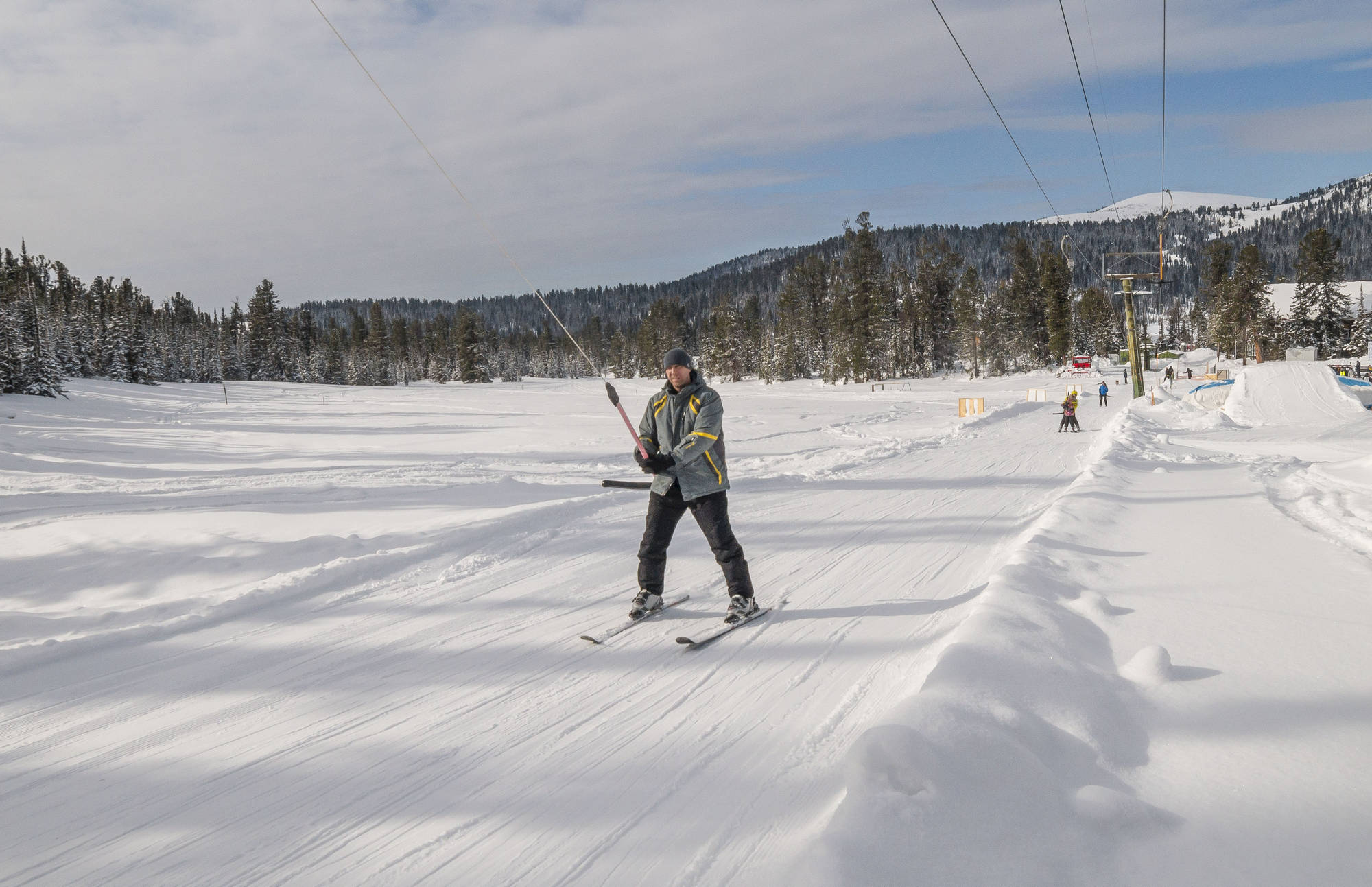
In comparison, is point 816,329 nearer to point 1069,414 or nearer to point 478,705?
point 1069,414

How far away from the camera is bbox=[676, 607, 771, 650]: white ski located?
468 centimetres

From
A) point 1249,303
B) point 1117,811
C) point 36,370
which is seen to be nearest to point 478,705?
point 1117,811

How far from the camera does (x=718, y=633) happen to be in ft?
16.1

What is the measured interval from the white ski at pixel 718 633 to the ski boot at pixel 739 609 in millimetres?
17

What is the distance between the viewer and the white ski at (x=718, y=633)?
4.68 m

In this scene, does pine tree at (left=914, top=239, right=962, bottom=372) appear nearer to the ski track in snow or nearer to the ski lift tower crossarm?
the ski lift tower crossarm

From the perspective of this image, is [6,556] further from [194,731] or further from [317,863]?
[317,863]

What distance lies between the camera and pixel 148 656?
482 cm

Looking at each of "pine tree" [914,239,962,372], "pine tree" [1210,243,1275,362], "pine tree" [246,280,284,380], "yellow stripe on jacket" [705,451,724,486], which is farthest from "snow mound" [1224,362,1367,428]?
"pine tree" [246,280,284,380]

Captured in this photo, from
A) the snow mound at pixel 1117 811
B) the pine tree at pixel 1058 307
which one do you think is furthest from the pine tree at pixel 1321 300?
the snow mound at pixel 1117 811

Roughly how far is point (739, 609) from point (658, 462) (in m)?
1.24

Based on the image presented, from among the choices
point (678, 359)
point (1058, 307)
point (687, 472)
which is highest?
point (1058, 307)

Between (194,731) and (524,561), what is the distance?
337cm

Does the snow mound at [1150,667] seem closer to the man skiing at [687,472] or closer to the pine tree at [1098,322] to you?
the man skiing at [687,472]
